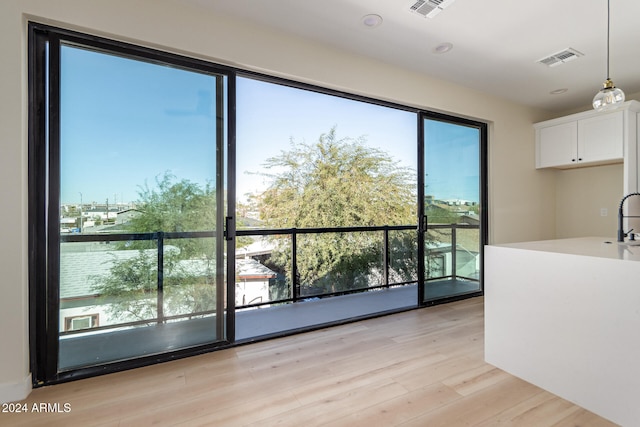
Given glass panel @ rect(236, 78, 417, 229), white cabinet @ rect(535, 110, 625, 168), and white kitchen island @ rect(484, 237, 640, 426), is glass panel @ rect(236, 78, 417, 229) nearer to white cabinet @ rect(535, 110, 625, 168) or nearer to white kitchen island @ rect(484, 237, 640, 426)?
white cabinet @ rect(535, 110, 625, 168)

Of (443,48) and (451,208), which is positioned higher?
(443,48)

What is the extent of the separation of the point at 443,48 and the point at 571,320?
2542 millimetres

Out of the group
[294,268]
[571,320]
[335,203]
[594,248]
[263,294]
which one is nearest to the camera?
[571,320]

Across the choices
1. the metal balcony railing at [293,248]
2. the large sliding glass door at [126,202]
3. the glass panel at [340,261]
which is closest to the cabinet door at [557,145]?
the metal balcony railing at [293,248]

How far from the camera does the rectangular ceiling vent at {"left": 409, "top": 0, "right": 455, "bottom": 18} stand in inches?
91.3

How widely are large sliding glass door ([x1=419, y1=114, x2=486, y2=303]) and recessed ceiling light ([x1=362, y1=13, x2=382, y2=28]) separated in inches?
57.9

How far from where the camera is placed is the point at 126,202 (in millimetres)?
2307

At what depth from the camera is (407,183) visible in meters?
5.25

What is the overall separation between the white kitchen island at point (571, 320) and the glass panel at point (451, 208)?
1.53 meters

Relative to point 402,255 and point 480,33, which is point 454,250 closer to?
point 402,255

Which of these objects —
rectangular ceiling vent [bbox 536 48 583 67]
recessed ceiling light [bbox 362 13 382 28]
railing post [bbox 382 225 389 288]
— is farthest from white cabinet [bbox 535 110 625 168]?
recessed ceiling light [bbox 362 13 382 28]

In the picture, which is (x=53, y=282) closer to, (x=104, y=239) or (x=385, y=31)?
(x=104, y=239)

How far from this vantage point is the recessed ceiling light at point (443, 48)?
2.94m

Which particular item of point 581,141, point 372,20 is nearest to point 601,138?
point 581,141
